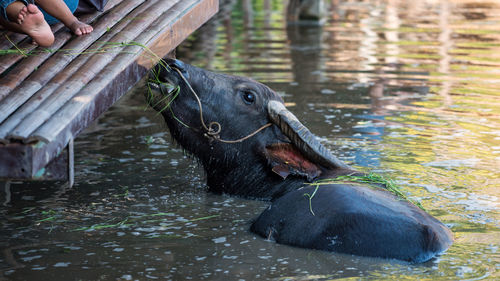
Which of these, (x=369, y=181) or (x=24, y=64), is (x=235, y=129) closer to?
(x=369, y=181)

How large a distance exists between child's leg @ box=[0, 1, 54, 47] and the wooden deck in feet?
0.40

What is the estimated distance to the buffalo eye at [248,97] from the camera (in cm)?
588

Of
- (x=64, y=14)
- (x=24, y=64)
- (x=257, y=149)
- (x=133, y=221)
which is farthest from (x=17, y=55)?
(x=257, y=149)

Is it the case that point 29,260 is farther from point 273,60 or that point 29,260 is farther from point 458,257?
point 273,60

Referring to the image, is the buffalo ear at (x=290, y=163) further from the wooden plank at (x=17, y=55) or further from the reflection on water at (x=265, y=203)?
the wooden plank at (x=17, y=55)

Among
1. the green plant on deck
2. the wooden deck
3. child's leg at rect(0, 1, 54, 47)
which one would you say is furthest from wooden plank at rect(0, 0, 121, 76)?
the green plant on deck

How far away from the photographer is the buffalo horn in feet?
18.1

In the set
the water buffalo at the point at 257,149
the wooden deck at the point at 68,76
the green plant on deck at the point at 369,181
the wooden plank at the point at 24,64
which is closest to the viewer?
the wooden deck at the point at 68,76

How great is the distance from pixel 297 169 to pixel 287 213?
80cm

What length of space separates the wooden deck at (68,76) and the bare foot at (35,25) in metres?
0.10

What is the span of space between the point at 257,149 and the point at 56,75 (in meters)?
1.61

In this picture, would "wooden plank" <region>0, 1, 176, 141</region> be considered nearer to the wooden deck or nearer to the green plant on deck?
the wooden deck

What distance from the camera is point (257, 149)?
19.3 feet

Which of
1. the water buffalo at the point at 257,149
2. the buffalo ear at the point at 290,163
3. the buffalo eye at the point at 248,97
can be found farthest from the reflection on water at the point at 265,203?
the buffalo eye at the point at 248,97
